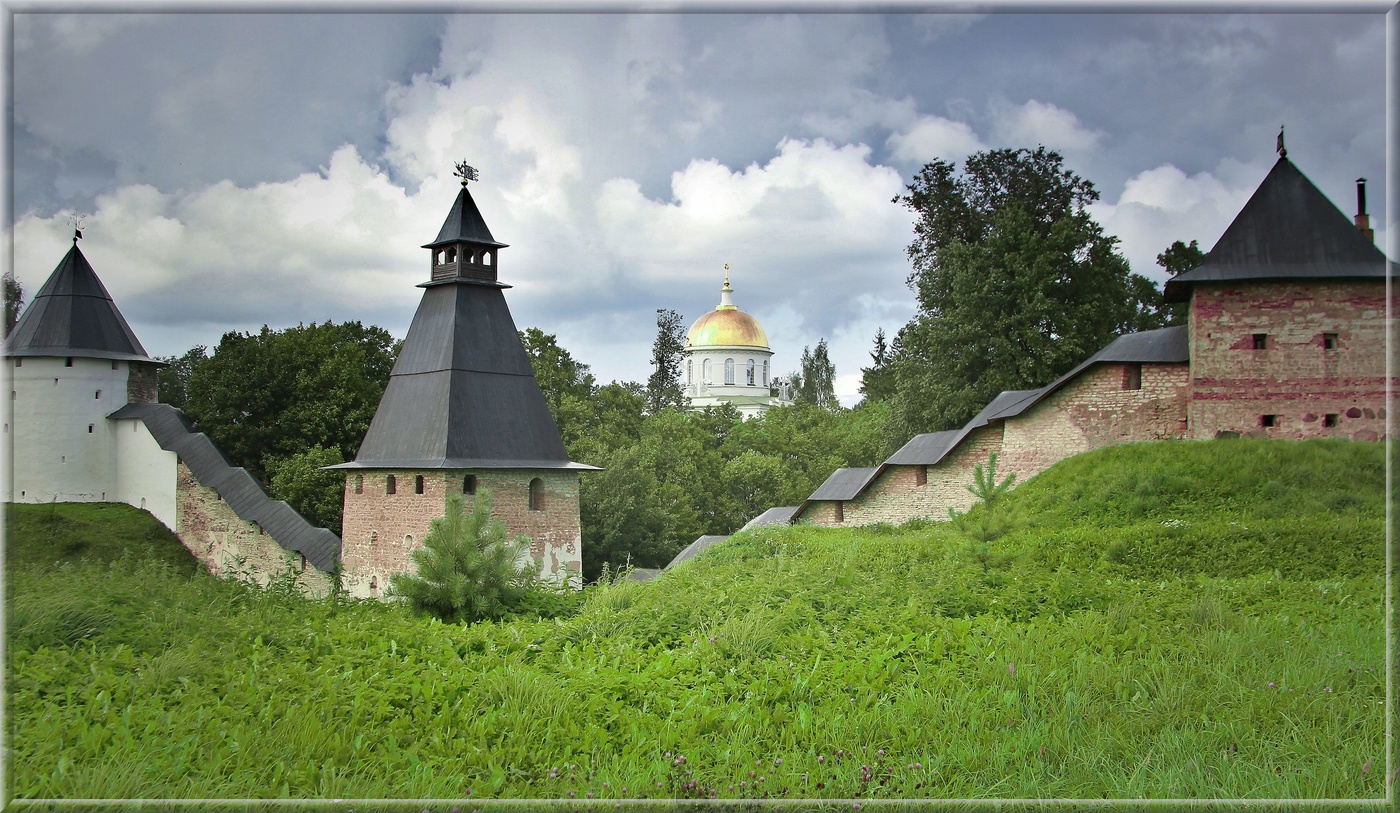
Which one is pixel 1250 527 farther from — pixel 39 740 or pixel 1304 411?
pixel 39 740

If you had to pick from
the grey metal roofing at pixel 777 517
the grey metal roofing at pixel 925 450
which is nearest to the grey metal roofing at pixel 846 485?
the grey metal roofing at pixel 925 450

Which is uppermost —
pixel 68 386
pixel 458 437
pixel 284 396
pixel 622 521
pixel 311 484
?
pixel 284 396

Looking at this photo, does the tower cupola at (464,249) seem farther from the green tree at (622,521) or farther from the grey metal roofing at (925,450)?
the green tree at (622,521)

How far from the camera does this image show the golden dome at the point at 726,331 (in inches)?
358

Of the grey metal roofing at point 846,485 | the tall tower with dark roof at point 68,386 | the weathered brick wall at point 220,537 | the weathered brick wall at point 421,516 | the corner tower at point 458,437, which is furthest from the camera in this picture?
the grey metal roofing at point 846,485

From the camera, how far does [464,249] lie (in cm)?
1498

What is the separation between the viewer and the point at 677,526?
28.3m

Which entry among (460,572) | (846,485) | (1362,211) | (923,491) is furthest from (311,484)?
(1362,211)

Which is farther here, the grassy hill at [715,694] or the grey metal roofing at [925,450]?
the grey metal roofing at [925,450]

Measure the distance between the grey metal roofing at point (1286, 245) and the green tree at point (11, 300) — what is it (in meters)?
7.39

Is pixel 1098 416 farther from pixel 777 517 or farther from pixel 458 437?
pixel 458 437

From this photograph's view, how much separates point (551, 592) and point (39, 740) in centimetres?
344

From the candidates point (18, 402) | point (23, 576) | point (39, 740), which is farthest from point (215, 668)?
point (18, 402)

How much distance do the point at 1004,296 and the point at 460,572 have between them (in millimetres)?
11737
